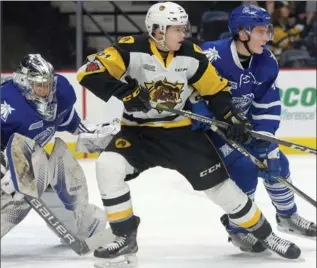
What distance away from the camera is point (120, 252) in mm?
2484

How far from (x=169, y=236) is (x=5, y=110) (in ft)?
2.26

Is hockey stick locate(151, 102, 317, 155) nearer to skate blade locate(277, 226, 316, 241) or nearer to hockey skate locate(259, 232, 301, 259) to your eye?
hockey skate locate(259, 232, 301, 259)

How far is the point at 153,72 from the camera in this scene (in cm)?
242

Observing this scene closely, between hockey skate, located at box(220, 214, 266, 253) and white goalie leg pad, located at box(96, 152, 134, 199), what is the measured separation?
1.51ft

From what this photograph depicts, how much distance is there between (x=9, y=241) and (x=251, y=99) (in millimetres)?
913

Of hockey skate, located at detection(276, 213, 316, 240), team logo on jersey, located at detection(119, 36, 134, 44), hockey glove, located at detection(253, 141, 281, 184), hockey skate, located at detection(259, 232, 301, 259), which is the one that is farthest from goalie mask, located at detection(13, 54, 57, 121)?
hockey skate, located at detection(276, 213, 316, 240)

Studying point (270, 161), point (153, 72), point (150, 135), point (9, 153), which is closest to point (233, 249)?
point (270, 161)

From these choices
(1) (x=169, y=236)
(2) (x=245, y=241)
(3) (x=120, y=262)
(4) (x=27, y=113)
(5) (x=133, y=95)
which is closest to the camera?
(5) (x=133, y=95)

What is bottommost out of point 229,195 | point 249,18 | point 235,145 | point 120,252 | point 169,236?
point 169,236

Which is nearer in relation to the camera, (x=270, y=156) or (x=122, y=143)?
(x=122, y=143)

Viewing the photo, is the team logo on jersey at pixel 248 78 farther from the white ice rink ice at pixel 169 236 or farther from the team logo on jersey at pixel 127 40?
the white ice rink ice at pixel 169 236

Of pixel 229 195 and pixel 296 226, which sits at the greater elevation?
pixel 229 195

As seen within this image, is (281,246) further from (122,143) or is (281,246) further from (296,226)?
(122,143)

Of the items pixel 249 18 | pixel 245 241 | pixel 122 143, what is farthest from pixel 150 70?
pixel 245 241
